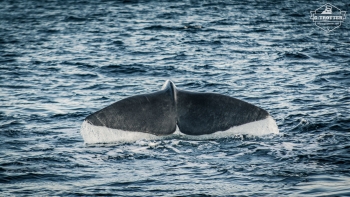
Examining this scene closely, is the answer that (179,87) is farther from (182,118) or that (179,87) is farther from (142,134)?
(142,134)

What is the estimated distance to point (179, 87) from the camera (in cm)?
1514

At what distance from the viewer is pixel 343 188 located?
7156 mm

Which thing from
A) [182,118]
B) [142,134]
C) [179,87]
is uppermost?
[182,118]

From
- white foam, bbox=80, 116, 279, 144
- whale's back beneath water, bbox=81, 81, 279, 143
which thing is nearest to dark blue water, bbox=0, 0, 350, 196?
white foam, bbox=80, 116, 279, 144

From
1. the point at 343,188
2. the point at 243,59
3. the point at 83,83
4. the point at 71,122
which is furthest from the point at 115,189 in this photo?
the point at 243,59

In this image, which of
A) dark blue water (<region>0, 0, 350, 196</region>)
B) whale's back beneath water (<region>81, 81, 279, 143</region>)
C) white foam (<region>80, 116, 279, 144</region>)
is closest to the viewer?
dark blue water (<region>0, 0, 350, 196</region>)

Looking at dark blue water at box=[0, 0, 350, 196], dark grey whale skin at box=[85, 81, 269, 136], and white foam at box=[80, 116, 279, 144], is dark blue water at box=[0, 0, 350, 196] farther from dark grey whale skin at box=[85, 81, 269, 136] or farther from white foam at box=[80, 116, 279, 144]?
dark grey whale skin at box=[85, 81, 269, 136]

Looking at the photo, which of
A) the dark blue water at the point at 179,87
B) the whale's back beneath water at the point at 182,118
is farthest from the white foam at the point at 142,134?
the dark blue water at the point at 179,87

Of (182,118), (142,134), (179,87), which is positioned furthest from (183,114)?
(179,87)

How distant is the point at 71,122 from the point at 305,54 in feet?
33.3

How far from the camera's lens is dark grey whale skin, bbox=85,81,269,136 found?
8312 mm

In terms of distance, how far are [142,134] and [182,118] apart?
1.99ft

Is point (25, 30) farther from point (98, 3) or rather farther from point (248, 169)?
point (248, 169)

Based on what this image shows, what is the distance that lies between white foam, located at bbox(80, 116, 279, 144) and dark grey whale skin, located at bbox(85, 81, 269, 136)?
0.06 meters
